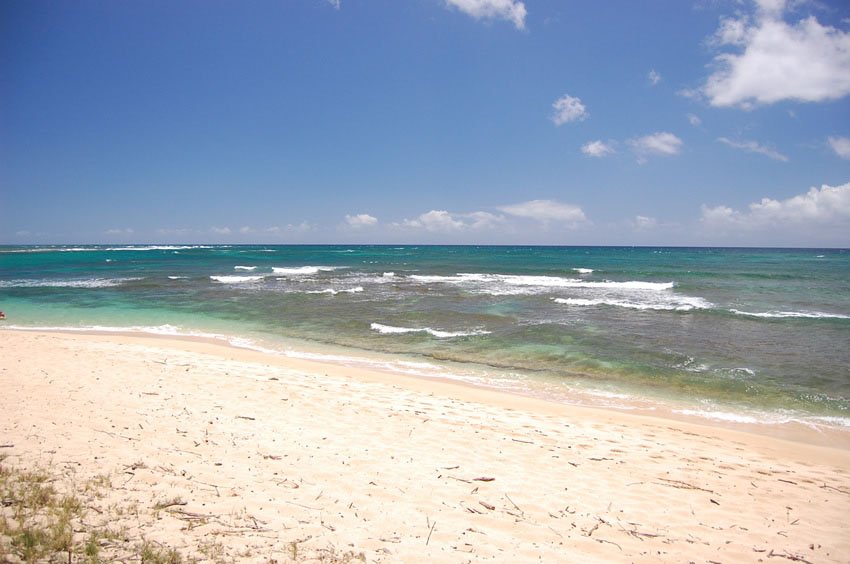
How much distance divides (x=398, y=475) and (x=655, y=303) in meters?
22.7

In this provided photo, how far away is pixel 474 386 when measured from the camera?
1052 centimetres

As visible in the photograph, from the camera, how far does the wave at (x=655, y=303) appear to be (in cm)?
2186

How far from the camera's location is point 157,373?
9.02 m

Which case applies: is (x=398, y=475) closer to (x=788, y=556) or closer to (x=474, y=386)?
(x=788, y=556)

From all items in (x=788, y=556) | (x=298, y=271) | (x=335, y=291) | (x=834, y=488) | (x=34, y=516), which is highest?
(x=298, y=271)

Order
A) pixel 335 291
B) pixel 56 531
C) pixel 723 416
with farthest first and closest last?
pixel 335 291, pixel 723 416, pixel 56 531

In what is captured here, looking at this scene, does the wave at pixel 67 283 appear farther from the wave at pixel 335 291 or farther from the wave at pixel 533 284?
the wave at pixel 533 284

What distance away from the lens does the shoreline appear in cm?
830

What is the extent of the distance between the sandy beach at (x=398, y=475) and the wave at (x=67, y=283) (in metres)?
26.1

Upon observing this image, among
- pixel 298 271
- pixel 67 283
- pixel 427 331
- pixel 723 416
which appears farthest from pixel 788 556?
pixel 298 271

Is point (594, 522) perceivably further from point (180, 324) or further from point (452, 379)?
point (180, 324)

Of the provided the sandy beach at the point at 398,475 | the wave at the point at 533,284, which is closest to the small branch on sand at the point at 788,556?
the sandy beach at the point at 398,475

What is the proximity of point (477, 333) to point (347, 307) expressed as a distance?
27.4 ft

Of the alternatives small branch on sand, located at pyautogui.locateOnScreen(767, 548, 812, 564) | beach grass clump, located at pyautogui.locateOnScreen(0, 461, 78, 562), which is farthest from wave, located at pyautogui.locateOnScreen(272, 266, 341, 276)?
small branch on sand, located at pyautogui.locateOnScreen(767, 548, 812, 564)
